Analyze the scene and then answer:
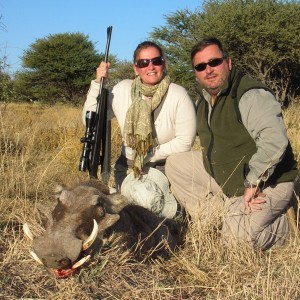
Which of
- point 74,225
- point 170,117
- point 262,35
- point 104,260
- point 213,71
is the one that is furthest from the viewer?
point 262,35

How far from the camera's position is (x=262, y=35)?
17875 millimetres

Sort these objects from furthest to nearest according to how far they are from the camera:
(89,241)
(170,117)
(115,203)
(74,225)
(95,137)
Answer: (170,117) < (95,137) < (115,203) < (74,225) < (89,241)

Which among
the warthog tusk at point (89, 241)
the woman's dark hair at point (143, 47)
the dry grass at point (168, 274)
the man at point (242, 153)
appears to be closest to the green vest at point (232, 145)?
the man at point (242, 153)

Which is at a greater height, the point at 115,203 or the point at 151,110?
the point at 151,110

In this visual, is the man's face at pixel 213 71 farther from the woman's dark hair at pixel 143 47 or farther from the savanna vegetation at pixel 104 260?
the savanna vegetation at pixel 104 260

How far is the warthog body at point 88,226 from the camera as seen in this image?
9.25 ft

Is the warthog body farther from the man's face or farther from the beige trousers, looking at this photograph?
the man's face

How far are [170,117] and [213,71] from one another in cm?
82

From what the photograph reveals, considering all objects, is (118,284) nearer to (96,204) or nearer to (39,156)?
(96,204)

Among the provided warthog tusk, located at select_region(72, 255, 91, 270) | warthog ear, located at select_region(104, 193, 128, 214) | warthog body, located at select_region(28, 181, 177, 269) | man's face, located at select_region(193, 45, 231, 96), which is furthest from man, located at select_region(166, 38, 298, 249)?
warthog tusk, located at select_region(72, 255, 91, 270)

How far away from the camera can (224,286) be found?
10.8 feet

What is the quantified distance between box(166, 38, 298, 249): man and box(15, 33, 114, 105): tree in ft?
82.7

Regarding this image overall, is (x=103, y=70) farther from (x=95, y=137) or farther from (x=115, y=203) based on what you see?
(x=115, y=203)

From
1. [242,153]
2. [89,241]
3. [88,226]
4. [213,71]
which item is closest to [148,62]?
[213,71]
